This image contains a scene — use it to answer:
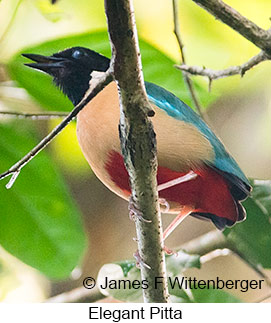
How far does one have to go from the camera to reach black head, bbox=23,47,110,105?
3.06 ft

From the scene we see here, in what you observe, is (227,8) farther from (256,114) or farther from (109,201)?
(109,201)

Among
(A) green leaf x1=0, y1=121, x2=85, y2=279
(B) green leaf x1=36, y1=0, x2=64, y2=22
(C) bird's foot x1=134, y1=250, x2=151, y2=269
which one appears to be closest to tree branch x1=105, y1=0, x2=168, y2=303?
(C) bird's foot x1=134, y1=250, x2=151, y2=269

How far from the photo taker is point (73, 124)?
3.12ft

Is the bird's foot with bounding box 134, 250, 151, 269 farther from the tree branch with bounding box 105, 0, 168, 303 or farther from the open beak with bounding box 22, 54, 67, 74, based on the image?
the open beak with bounding box 22, 54, 67, 74


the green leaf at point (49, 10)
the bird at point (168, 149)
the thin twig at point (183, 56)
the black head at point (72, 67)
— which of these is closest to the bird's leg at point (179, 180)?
the bird at point (168, 149)

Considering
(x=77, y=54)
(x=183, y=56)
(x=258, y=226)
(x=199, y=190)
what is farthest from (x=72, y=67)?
(x=258, y=226)

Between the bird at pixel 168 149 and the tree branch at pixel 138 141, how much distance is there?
0.06m

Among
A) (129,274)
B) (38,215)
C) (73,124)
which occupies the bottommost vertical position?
(129,274)

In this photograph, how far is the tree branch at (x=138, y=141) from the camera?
0.69 m

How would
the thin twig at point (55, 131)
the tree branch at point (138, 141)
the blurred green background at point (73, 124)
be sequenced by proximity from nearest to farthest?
the tree branch at point (138, 141)
the thin twig at point (55, 131)
the blurred green background at point (73, 124)

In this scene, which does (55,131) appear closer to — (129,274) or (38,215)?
(38,215)

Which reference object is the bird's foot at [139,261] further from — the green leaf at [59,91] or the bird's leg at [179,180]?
the green leaf at [59,91]

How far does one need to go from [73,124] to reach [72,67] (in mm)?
97

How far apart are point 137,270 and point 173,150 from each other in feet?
0.72
